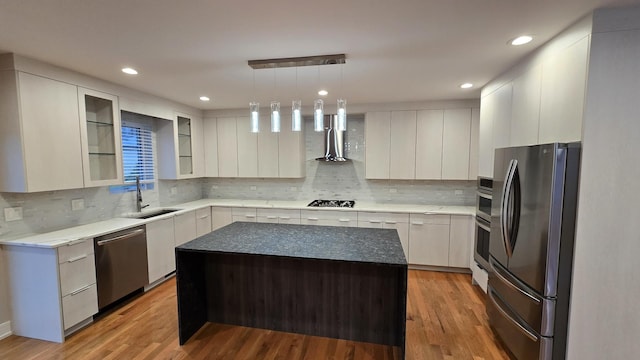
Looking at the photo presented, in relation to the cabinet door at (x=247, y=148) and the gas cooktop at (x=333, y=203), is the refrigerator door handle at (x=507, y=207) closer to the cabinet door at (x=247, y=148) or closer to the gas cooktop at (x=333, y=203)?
the gas cooktop at (x=333, y=203)

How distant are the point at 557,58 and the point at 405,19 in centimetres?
113

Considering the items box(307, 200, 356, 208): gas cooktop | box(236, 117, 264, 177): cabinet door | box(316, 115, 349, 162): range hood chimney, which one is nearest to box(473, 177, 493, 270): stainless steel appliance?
box(307, 200, 356, 208): gas cooktop

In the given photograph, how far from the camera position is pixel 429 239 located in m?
3.87

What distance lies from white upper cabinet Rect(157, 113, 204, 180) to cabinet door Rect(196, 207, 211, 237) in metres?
0.59

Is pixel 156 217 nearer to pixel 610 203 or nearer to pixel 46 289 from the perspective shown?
pixel 46 289

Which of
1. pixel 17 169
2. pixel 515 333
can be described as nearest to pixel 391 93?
pixel 515 333

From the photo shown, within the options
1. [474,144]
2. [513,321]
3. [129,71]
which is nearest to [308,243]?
[513,321]

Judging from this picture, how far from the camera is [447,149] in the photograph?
13.3 ft

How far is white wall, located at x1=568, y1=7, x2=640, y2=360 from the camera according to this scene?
5.38ft

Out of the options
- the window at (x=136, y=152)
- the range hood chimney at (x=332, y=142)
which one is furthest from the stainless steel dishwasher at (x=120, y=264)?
the range hood chimney at (x=332, y=142)

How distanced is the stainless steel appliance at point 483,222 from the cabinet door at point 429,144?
836mm

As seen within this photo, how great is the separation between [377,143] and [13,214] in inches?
159

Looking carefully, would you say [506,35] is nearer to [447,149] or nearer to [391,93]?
[391,93]

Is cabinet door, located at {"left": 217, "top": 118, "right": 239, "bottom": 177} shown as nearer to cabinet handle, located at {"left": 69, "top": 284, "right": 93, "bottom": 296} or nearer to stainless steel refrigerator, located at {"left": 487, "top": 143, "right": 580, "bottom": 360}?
cabinet handle, located at {"left": 69, "top": 284, "right": 93, "bottom": 296}
